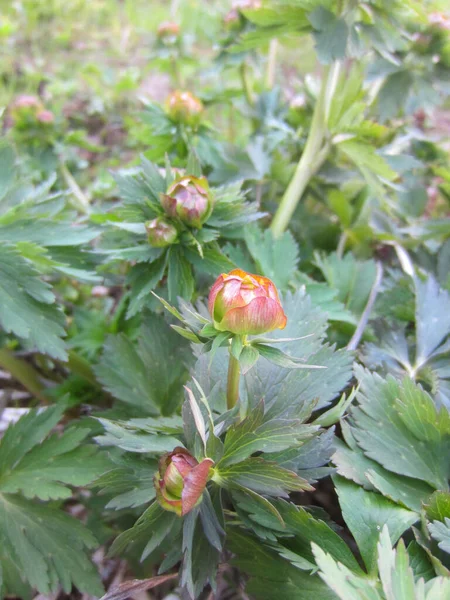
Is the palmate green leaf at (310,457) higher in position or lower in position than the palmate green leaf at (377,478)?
higher

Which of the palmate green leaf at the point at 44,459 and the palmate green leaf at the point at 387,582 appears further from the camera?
the palmate green leaf at the point at 44,459

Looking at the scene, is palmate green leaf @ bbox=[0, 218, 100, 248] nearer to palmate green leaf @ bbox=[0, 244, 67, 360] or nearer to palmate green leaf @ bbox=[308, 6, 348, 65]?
palmate green leaf @ bbox=[0, 244, 67, 360]

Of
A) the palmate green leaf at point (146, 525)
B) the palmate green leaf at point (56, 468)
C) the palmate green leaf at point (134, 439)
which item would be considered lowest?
the palmate green leaf at point (56, 468)

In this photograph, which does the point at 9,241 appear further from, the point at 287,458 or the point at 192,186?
the point at 287,458

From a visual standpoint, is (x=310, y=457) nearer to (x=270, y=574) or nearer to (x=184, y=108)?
(x=270, y=574)

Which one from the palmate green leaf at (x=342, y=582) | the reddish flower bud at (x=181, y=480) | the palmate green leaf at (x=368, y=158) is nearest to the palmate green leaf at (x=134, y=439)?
the reddish flower bud at (x=181, y=480)

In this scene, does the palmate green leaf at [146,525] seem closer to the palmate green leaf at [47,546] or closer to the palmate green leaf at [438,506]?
the palmate green leaf at [47,546]

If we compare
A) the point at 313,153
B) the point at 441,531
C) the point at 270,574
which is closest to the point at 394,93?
the point at 313,153

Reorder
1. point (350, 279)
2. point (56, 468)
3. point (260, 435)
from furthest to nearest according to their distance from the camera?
point (350, 279), point (56, 468), point (260, 435)
